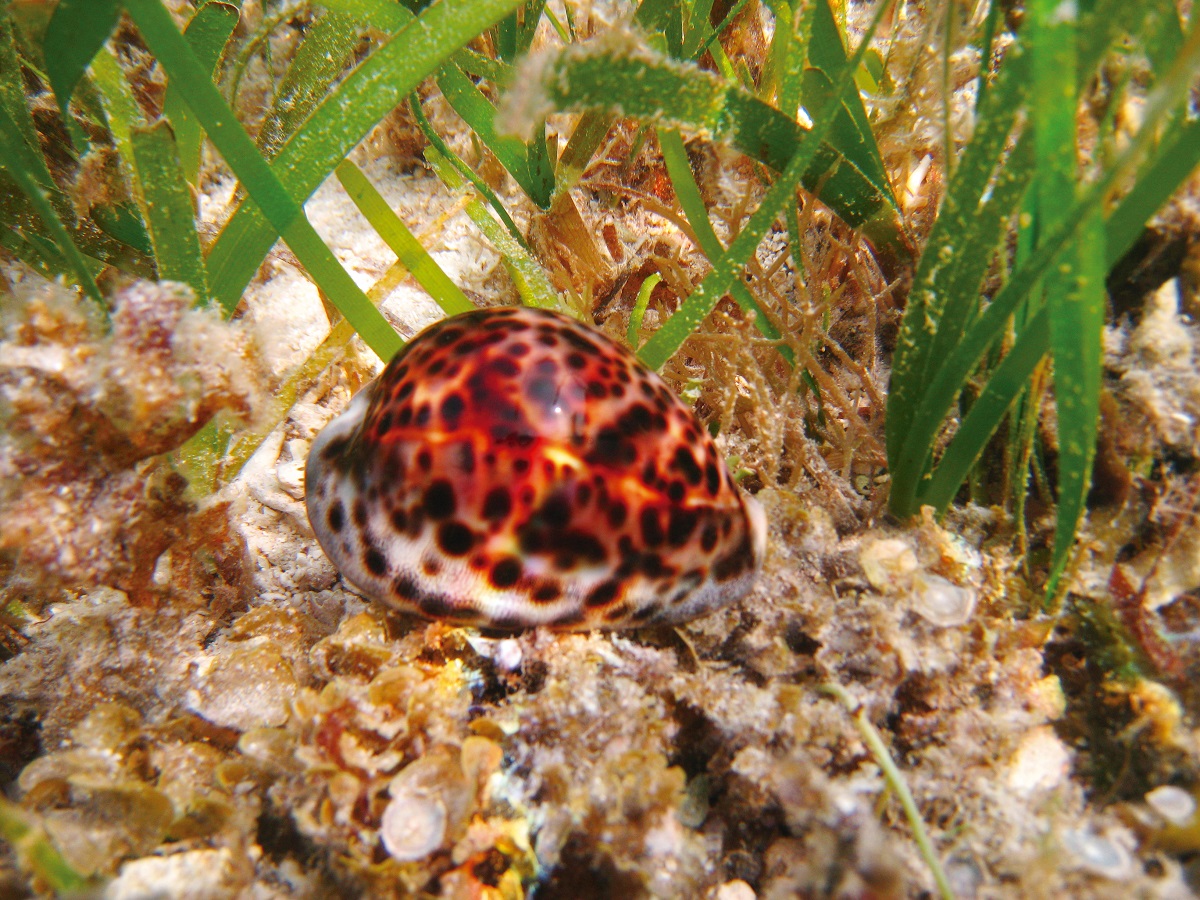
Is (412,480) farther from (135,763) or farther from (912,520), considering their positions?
(912,520)

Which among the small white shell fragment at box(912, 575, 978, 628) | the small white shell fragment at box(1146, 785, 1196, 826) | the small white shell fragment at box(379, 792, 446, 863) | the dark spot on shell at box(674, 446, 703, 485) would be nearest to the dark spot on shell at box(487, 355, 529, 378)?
the dark spot on shell at box(674, 446, 703, 485)

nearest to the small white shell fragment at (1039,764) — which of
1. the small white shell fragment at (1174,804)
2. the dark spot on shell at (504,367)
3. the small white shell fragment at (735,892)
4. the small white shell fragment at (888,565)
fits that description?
the small white shell fragment at (1174,804)

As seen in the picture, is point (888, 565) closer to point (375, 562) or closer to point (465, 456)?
point (465, 456)

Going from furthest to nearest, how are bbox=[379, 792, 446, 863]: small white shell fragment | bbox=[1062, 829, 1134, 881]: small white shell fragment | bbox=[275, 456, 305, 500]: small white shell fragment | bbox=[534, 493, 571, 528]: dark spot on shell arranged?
1. bbox=[275, 456, 305, 500]: small white shell fragment
2. bbox=[534, 493, 571, 528]: dark spot on shell
3. bbox=[379, 792, 446, 863]: small white shell fragment
4. bbox=[1062, 829, 1134, 881]: small white shell fragment

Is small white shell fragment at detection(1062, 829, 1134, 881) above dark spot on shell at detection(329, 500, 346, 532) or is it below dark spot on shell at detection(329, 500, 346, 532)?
below

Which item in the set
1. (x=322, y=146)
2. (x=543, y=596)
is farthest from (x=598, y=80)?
(x=543, y=596)

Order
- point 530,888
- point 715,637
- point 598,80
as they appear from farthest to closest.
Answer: point 715,637 → point 598,80 → point 530,888

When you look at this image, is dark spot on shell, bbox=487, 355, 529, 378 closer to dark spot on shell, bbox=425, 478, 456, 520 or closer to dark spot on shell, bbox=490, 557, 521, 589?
dark spot on shell, bbox=425, 478, 456, 520
